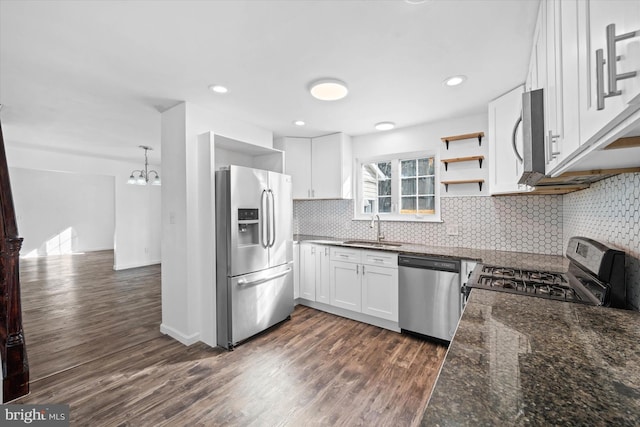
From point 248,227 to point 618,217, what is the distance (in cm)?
279

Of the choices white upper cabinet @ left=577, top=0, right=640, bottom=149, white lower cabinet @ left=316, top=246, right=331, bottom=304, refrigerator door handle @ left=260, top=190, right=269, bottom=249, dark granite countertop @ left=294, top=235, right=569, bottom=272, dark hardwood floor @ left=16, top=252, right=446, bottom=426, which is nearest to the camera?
white upper cabinet @ left=577, top=0, right=640, bottom=149

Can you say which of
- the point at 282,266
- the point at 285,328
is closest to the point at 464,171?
the point at 282,266

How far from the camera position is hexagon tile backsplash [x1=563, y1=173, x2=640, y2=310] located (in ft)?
3.98

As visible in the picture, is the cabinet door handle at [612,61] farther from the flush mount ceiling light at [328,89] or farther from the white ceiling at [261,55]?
the flush mount ceiling light at [328,89]

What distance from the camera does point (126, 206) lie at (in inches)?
260

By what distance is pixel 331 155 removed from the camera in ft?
12.9

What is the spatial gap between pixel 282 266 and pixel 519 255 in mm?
2478

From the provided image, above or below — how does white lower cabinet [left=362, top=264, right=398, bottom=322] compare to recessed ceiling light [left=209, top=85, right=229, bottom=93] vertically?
below

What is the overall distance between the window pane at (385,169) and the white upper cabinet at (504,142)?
1.41 meters

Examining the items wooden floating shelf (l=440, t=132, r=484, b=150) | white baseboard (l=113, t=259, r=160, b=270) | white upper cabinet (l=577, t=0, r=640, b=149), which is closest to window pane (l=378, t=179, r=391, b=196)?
wooden floating shelf (l=440, t=132, r=484, b=150)

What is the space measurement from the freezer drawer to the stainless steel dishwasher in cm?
135

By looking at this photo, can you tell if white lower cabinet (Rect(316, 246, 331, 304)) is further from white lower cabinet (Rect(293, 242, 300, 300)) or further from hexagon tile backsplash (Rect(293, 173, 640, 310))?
hexagon tile backsplash (Rect(293, 173, 640, 310))

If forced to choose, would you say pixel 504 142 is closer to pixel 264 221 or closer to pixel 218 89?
pixel 264 221

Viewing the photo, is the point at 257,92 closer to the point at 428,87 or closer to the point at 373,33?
the point at 373,33
